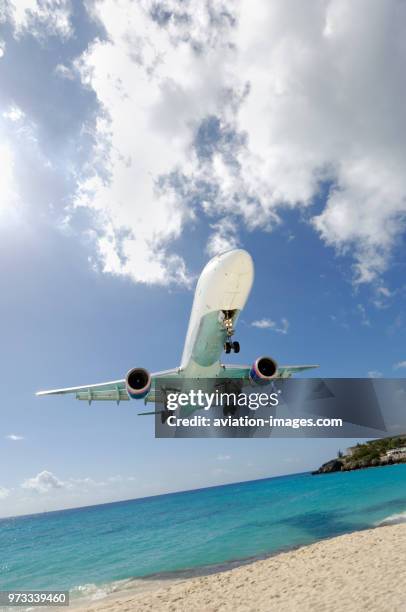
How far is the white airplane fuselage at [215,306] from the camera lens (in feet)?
45.2

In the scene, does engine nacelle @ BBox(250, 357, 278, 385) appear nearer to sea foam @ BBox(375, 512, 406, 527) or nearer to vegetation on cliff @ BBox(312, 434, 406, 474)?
sea foam @ BBox(375, 512, 406, 527)

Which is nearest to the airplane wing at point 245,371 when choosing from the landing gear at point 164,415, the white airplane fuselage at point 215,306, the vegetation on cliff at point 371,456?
the white airplane fuselage at point 215,306

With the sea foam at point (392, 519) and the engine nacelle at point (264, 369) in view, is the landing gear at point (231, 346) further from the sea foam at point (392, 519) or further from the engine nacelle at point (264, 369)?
the sea foam at point (392, 519)

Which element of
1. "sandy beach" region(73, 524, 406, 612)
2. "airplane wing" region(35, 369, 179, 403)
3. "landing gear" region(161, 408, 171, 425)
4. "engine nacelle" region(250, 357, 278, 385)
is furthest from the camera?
"landing gear" region(161, 408, 171, 425)

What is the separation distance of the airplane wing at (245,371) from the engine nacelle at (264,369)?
1.96 meters

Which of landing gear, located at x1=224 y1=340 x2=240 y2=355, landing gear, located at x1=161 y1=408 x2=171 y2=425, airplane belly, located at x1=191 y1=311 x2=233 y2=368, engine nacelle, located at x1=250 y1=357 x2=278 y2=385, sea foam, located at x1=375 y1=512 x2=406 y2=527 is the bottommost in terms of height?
sea foam, located at x1=375 y1=512 x2=406 y2=527

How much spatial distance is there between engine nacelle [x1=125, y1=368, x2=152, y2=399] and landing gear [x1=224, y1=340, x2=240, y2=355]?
3975 millimetres

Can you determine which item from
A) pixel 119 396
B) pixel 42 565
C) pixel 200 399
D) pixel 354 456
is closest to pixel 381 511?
pixel 200 399

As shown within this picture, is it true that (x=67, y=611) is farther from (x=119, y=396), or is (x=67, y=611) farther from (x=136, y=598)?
(x=119, y=396)

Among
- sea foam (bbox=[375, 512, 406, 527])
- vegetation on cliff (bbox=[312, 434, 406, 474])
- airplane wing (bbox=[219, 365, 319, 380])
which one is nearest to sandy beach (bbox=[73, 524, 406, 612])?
sea foam (bbox=[375, 512, 406, 527])

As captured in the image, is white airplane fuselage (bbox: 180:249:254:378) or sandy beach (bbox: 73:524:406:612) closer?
sandy beach (bbox: 73:524:406:612)

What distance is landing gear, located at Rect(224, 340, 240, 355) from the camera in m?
15.4

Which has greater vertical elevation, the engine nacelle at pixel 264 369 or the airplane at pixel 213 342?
the airplane at pixel 213 342

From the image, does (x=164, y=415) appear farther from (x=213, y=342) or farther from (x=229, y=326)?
(x=229, y=326)
